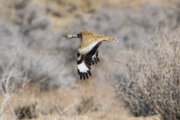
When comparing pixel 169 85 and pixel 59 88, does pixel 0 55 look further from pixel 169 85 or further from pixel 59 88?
pixel 169 85

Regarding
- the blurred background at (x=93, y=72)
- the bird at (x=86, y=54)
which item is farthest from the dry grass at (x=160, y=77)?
the bird at (x=86, y=54)

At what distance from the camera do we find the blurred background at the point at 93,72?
14.6 feet

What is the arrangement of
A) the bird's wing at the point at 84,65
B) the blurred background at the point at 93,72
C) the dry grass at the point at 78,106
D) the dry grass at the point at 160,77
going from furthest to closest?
the dry grass at the point at 78,106
the blurred background at the point at 93,72
the dry grass at the point at 160,77
the bird's wing at the point at 84,65

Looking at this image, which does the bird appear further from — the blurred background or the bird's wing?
the blurred background

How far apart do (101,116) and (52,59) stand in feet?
12.2

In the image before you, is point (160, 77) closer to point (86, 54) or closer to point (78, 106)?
point (86, 54)

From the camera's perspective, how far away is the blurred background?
14.6ft

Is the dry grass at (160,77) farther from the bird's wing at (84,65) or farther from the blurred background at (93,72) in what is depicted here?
the bird's wing at (84,65)

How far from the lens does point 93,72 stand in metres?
7.18

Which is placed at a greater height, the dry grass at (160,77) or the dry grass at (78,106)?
the dry grass at (160,77)

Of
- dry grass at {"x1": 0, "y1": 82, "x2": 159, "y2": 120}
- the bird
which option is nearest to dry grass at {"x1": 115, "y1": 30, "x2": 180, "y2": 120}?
dry grass at {"x1": 0, "y1": 82, "x2": 159, "y2": 120}

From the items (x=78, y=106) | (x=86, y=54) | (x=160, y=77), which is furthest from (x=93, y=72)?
(x=86, y=54)

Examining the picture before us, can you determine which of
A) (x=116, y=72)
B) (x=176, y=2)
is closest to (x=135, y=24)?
(x=176, y=2)

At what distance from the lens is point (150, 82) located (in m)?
4.59
